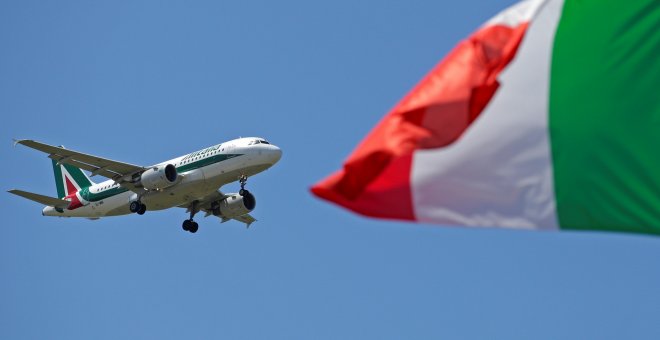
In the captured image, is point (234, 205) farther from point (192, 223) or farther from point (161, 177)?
point (161, 177)

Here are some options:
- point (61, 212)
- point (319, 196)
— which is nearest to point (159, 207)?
point (61, 212)

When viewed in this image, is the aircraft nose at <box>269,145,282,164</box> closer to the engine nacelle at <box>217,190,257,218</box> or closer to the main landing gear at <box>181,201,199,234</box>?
the engine nacelle at <box>217,190,257,218</box>

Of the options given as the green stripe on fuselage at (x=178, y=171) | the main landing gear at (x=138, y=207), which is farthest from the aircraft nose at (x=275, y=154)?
the main landing gear at (x=138, y=207)

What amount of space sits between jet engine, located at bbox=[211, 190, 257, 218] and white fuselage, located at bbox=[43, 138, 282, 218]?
178 inches

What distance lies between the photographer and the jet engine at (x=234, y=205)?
2377 inches

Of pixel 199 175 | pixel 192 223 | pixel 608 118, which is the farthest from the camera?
pixel 192 223

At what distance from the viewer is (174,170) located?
5500cm

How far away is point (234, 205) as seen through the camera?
2427 inches

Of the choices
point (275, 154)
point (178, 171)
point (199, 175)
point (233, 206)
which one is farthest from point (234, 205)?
point (275, 154)

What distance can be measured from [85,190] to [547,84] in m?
52.6

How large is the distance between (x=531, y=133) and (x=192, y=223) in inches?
2071

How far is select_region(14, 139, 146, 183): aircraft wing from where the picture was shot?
181ft

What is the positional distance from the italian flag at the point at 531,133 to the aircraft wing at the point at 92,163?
149 ft

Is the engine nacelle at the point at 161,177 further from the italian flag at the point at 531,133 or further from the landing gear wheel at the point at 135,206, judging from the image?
the italian flag at the point at 531,133
